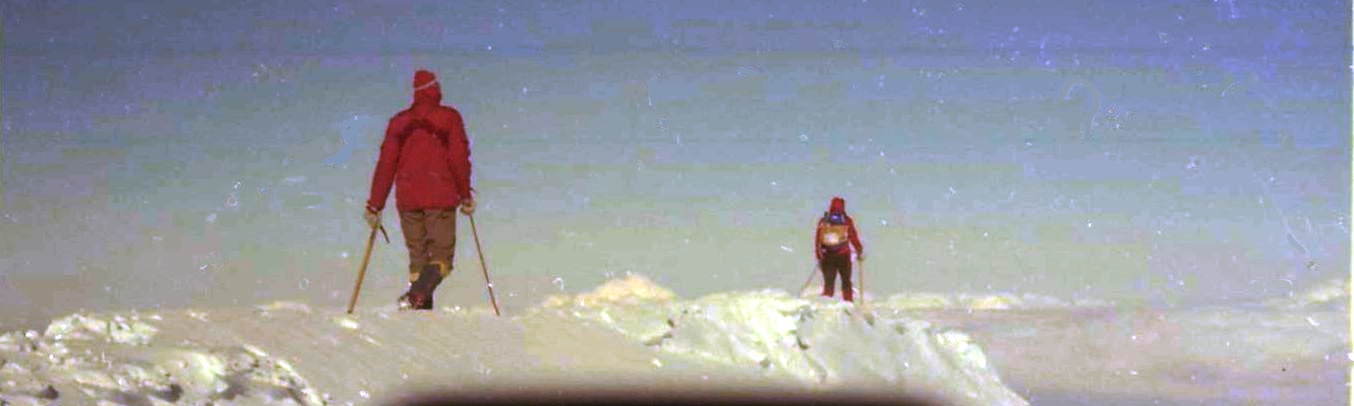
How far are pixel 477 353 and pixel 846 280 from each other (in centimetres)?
833

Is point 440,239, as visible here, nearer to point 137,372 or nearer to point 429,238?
point 429,238

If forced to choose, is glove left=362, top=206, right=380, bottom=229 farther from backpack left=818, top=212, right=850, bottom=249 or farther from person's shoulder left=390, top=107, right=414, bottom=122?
backpack left=818, top=212, right=850, bottom=249

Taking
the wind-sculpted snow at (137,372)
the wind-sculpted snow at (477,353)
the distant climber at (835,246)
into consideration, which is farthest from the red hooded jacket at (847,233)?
the wind-sculpted snow at (137,372)

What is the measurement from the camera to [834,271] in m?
18.1

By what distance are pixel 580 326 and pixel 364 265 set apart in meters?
1.75

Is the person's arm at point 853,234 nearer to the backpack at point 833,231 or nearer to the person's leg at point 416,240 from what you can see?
the backpack at point 833,231

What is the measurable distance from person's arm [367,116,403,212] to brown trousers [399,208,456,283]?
21cm

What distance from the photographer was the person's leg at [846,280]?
1806 cm

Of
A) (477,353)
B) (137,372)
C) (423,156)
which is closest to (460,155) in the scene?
(423,156)

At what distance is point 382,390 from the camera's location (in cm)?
929

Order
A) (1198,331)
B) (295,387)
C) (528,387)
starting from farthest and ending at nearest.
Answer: (1198,331)
(528,387)
(295,387)

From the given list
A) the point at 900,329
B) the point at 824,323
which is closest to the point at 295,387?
the point at 824,323

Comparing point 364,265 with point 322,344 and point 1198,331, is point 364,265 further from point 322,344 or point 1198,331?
point 1198,331

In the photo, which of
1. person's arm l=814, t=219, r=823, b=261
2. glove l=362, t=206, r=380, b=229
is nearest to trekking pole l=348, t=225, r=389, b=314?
glove l=362, t=206, r=380, b=229
